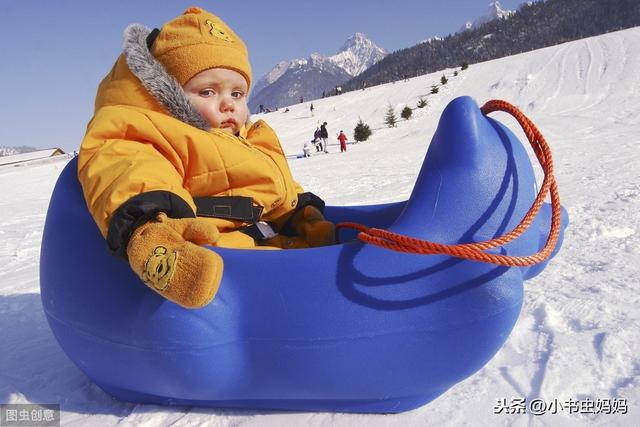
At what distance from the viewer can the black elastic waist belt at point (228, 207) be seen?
5.97 feet

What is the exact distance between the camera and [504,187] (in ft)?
4.77

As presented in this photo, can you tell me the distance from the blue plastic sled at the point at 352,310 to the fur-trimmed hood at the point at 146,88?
1.74ft

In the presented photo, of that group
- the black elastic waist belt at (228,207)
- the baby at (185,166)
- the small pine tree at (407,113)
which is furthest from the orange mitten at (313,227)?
the small pine tree at (407,113)

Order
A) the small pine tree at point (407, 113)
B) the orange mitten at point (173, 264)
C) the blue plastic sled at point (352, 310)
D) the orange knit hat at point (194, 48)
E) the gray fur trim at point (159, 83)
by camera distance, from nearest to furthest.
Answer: the orange mitten at point (173, 264)
the blue plastic sled at point (352, 310)
the gray fur trim at point (159, 83)
the orange knit hat at point (194, 48)
the small pine tree at point (407, 113)

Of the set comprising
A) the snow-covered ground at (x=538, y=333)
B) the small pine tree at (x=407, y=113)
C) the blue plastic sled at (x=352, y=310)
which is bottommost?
A: the snow-covered ground at (x=538, y=333)

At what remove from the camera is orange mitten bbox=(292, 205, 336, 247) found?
7.38 ft

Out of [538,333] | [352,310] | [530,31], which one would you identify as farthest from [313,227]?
[530,31]

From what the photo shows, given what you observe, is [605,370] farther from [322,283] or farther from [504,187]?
[322,283]

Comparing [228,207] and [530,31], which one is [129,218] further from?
[530,31]

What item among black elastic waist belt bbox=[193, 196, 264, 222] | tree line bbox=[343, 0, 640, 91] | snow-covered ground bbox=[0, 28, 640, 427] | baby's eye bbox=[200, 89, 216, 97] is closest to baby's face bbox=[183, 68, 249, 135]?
baby's eye bbox=[200, 89, 216, 97]

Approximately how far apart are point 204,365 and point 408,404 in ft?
2.19

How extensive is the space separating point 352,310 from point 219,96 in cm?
114

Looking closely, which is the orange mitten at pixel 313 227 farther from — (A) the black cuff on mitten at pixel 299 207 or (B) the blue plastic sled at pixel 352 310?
(B) the blue plastic sled at pixel 352 310

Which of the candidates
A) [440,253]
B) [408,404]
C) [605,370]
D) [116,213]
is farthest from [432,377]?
[116,213]
